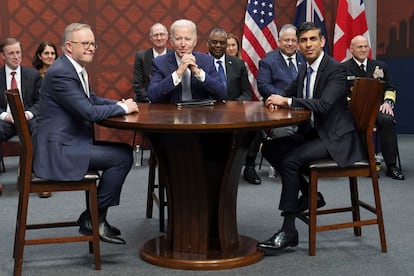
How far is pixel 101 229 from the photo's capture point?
4074 millimetres

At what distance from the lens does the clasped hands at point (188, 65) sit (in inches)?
165

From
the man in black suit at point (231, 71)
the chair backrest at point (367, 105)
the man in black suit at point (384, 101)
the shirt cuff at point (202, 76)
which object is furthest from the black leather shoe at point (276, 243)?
the man in black suit at point (384, 101)

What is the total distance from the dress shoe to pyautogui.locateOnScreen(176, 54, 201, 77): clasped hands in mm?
968

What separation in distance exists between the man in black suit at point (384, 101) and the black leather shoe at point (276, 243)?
2.62 m

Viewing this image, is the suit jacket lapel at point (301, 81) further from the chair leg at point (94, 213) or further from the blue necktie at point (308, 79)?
the chair leg at point (94, 213)

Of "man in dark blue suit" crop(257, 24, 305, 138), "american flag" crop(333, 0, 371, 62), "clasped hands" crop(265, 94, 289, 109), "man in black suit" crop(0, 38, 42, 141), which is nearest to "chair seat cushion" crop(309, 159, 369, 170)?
"clasped hands" crop(265, 94, 289, 109)

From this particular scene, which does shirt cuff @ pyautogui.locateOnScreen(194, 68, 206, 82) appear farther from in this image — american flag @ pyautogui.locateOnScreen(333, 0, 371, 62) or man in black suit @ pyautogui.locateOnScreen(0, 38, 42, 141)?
american flag @ pyautogui.locateOnScreen(333, 0, 371, 62)

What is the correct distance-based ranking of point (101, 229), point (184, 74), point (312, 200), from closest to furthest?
point (312, 200) → point (101, 229) → point (184, 74)

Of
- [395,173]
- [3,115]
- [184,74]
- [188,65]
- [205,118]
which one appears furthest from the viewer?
[395,173]

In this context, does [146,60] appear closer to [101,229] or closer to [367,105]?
[101,229]

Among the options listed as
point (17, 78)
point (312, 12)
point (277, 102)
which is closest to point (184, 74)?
point (277, 102)

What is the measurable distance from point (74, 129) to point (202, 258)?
3.21 ft

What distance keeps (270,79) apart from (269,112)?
2515mm

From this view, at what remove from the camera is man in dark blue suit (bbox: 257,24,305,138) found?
20.8ft
